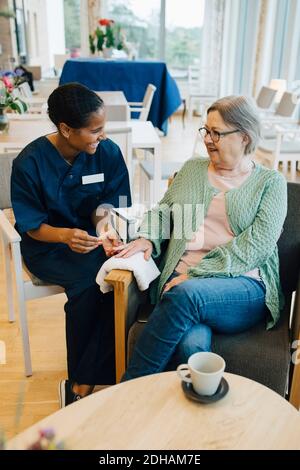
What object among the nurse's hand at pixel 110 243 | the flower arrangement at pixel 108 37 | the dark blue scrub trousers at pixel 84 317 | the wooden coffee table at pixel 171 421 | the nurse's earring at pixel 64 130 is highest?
the flower arrangement at pixel 108 37

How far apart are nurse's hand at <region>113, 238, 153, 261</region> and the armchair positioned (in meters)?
0.10

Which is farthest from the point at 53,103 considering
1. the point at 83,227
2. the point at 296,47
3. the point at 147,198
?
the point at 296,47

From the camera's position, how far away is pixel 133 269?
4.66 ft

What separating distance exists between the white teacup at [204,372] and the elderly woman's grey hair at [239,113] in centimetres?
77

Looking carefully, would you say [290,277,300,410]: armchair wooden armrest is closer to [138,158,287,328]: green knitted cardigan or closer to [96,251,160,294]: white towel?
[138,158,287,328]: green knitted cardigan

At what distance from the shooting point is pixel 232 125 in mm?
1468

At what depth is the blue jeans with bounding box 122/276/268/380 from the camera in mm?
1256

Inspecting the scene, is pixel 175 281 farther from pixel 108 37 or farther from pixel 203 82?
pixel 203 82

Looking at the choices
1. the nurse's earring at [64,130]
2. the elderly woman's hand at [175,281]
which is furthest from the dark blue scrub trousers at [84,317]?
the nurse's earring at [64,130]

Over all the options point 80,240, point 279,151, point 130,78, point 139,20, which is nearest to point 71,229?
point 80,240

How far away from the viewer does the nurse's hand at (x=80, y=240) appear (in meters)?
1.51

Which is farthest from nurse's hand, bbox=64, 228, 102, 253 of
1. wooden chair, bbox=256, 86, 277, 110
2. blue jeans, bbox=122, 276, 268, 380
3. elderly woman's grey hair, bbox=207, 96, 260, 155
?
wooden chair, bbox=256, 86, 277, 110

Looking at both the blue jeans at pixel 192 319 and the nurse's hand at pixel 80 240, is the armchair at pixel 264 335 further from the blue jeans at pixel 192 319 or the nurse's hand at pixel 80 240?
the nurse's hand at pixel 80 240
